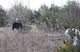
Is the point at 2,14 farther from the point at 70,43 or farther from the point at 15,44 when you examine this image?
the point at 70,43

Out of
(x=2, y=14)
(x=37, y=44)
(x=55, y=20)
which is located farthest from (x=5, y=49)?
(x=2, y=14)

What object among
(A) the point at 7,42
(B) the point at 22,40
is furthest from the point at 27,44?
(A) the point at 7,42

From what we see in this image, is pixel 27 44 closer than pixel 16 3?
Yes

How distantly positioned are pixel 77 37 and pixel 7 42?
6322 millimetres

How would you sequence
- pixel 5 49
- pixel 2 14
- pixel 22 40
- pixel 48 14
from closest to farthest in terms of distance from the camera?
pixel 5 49, pixel 22 40, pixel 48 14, pixel 2 14

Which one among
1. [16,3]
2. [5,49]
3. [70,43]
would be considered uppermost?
[16,3]

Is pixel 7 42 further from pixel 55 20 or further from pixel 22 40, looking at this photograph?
→ pixel 55 20

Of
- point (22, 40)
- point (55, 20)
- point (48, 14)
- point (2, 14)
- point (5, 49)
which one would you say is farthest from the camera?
point (2, 14)

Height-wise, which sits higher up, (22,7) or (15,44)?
(22,7)

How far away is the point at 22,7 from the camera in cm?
2119

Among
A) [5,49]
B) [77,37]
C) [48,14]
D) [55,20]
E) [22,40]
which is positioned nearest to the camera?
[77,37]

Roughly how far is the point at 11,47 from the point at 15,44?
9.9 inches

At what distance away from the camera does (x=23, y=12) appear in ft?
69.4

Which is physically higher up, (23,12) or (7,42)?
(23,12)
